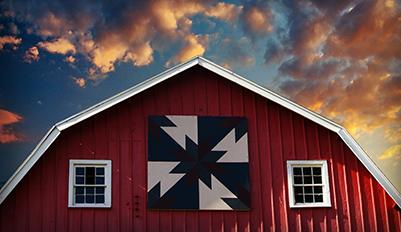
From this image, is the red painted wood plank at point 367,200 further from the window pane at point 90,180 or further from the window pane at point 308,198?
the window pane at point 90,180

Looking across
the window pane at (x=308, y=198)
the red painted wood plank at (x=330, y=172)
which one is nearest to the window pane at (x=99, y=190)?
the window pane at (x=308, y=198)

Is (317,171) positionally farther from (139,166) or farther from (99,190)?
(99,190)

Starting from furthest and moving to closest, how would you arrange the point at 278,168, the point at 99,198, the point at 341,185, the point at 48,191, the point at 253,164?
the point at 341,185
the point at 278,168
the point at 253,164
the point at 99,198
the point at 48,191

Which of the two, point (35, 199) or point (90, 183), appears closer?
point (35, 199)

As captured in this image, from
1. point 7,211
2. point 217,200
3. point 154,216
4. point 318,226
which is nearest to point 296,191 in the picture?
point 318,226

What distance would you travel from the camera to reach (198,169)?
18.3 metres

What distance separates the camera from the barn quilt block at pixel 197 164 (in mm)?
18031

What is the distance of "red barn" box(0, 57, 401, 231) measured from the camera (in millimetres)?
17625

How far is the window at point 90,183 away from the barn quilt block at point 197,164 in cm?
118

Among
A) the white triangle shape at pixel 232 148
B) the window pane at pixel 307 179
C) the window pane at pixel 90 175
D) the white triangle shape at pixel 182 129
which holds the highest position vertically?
the white triangle shape at pixel 182 129

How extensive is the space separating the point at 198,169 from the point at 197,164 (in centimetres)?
14

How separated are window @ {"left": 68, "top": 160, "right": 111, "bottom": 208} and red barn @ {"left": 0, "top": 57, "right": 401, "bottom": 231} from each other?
3cm

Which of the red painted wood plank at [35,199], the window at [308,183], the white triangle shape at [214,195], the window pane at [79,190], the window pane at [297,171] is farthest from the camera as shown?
the window pane at [297,171]

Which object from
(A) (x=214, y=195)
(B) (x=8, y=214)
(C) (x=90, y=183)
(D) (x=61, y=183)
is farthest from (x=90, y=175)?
Answer: (A) (x=214, y=195)
